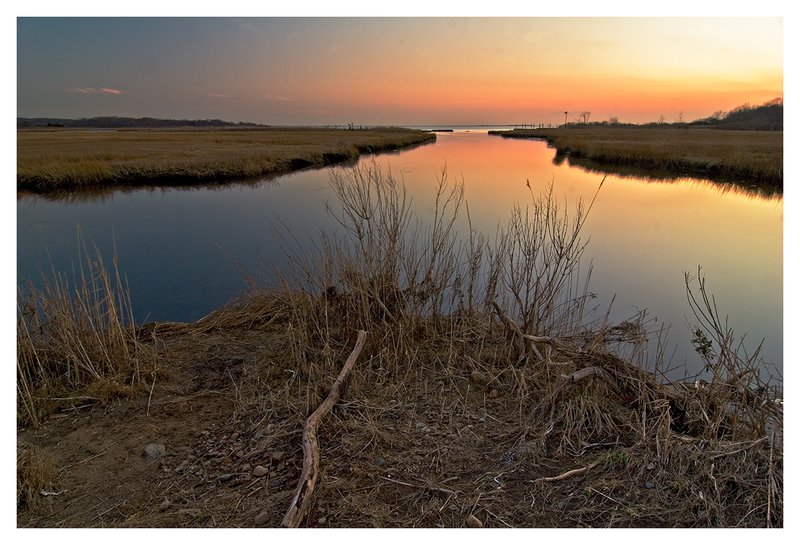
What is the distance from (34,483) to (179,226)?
10.4m

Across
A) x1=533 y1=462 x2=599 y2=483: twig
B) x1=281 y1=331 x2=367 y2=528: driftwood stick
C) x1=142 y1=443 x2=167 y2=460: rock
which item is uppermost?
x1=281 y1=331 x2=367 y2=528: driftwood stick

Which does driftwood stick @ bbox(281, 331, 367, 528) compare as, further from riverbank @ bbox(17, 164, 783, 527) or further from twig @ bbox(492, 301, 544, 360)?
twig @ bbox(492, 301, 544, 360)

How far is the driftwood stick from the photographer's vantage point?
7.91 feet

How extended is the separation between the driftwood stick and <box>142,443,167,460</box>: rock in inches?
35.5

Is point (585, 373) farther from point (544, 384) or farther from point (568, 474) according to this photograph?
point (568, 474)

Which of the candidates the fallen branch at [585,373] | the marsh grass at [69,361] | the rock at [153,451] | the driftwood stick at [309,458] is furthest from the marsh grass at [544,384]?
the marsh grass at [69,361]

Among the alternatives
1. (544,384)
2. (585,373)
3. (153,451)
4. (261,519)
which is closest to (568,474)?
(585,373)

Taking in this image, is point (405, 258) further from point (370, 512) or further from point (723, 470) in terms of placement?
point (723, 470)

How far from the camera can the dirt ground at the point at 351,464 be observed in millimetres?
2502

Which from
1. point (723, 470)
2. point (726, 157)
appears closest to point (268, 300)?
point (723, 470)

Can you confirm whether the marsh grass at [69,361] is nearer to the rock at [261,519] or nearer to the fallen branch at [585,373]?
the rock at [261,519]

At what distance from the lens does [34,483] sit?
2629mm

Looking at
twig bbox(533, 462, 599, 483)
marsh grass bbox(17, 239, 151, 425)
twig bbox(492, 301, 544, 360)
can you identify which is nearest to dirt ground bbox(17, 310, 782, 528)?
twig bbox(533, 462, 599, 483)

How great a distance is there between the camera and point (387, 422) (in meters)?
3.33
